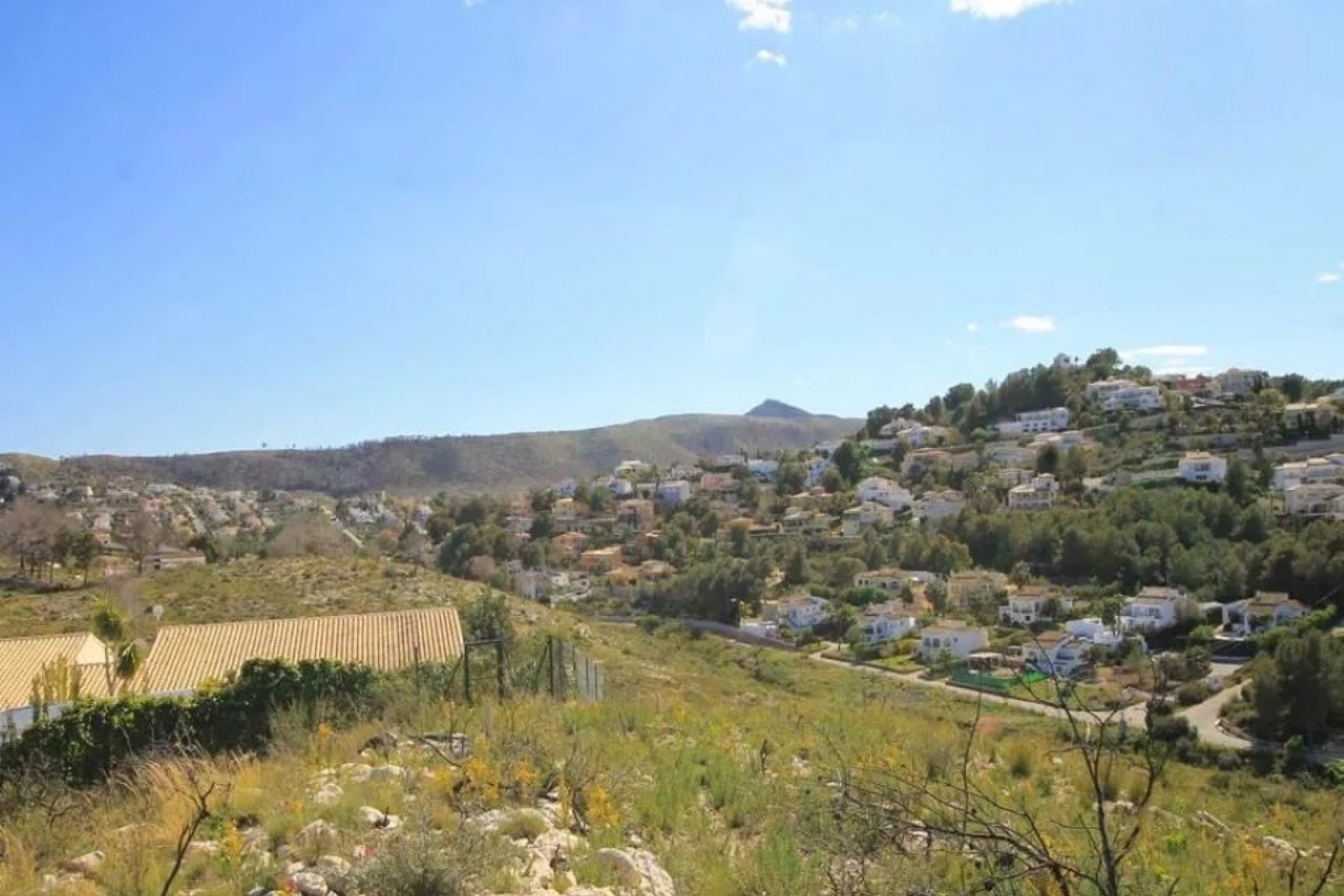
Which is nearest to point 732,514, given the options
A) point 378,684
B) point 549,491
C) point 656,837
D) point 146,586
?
point 549,491

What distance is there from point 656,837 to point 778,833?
30.8 inches

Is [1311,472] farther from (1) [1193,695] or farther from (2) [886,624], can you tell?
(1) [1193,695]

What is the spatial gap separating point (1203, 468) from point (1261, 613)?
1991 centimetres

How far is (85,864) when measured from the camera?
4.77 metres

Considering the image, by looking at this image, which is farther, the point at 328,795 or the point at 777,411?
the point at 777,411

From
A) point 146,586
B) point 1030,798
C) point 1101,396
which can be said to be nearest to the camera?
point 1030,798

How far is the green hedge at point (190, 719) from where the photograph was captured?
9.48 meters

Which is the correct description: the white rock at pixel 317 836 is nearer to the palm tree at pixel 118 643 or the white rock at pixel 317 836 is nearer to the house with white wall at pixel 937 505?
the palm tree at pixel 118 643

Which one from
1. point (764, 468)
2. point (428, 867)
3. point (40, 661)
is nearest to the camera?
point (428, 867)

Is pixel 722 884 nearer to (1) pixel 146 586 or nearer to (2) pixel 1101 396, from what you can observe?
(1) pixel 146 586

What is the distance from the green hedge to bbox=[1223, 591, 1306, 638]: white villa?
92.7ft

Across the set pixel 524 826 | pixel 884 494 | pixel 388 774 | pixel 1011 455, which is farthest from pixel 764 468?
pixel 524 826

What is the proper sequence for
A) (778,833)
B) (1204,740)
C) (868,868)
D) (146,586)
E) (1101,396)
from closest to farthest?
1. (868,868)
2. (778,833)
3. (1204,740)
4. (146,586)
5. (1101,396)

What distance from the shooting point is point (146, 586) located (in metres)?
27.9
